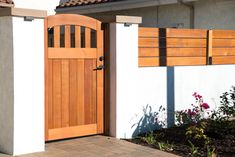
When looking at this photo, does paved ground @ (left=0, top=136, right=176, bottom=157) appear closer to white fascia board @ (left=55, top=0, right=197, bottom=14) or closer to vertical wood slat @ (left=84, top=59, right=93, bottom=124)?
vertical wood slat @ (left=84, top=59, right=93, bottom=124)

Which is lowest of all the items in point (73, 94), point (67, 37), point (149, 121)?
point (149, 121)

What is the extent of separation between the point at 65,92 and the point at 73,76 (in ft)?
→ 0.96

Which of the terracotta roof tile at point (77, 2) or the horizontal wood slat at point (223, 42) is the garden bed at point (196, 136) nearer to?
the horizontal wood slat at point (223, 42)

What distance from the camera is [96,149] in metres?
6.73

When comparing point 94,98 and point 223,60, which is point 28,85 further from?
point 223,60

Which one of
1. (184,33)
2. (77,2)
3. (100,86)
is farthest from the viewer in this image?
(77,2)

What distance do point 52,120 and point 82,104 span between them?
616 mm

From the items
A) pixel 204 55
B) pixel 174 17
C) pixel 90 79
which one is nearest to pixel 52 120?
pixel 90 79

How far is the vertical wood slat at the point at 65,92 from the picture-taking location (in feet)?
23.0

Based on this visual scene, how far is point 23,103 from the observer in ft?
20.7

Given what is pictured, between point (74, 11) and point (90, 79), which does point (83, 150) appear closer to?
point (90, 79)

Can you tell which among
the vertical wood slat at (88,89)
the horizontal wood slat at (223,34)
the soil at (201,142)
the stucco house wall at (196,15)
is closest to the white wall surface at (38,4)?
the stucco house wall at (196,15)

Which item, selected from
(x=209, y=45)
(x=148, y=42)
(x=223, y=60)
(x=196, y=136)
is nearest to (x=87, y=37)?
(x=148, y=42)

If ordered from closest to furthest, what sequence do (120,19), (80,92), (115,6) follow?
1. (80,92)
2. (120,19)
3. (115,6)
